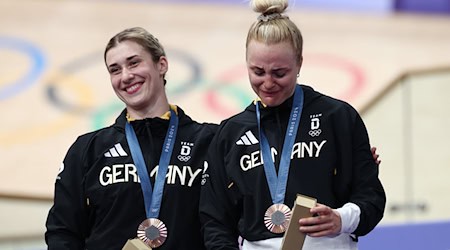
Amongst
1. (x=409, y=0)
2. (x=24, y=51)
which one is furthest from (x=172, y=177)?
(x=409, y=0)

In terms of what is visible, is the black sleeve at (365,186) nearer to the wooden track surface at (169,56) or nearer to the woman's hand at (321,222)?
the woman's hand at (321,222)

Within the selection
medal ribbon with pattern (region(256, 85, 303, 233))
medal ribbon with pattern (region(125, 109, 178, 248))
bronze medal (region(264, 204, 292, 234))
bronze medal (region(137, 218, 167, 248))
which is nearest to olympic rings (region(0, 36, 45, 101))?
medal ribbon with pattern (region(125, 109, 178, 248))

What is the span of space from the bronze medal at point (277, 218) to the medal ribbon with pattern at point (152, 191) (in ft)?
1.27

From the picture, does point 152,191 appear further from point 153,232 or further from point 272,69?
point 272,69

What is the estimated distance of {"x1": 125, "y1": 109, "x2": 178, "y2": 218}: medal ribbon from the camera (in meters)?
3.21

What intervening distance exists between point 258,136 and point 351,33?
5.92 metres

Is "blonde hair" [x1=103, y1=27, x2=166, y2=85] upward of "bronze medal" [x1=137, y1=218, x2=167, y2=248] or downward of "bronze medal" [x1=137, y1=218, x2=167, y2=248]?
upward

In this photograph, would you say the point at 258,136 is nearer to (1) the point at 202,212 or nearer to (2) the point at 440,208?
(1) the point at 202,212

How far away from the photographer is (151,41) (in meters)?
3.38

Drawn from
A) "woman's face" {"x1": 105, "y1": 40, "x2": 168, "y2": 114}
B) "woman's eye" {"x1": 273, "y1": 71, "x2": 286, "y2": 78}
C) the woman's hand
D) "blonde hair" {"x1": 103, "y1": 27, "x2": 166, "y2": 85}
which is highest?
"blonde hair" {"x1": 103, "y1": 27, "x2": 166, "y2": 85}

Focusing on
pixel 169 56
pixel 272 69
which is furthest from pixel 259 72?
pixel 169 56

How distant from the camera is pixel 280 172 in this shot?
299 cm

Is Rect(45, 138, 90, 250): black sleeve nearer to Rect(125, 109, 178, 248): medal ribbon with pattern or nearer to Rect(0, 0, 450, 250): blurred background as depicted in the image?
Rect(125, 109, 178, 248): medal ribbon with pattern

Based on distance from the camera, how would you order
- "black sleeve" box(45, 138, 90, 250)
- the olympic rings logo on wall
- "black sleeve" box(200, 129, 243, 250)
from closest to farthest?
"black sleeve" box(200, 129, 243, 250)
"black sleeve" box(45, 138, 90, 250)
the olympic rings logo on wall
